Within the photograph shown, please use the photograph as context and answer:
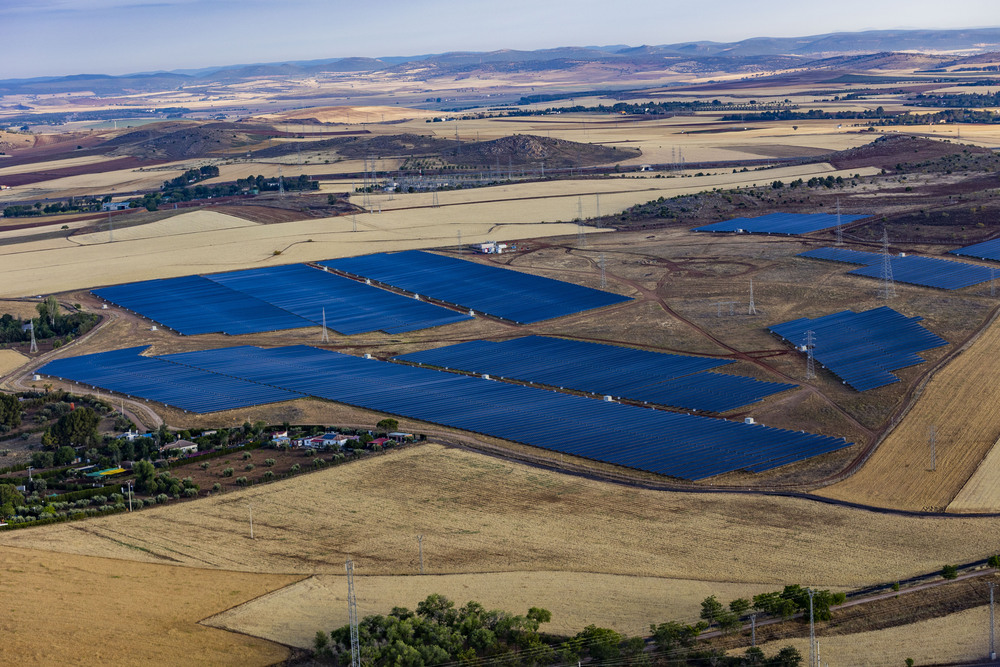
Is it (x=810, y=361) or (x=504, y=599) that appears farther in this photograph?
(x=810, y=361)

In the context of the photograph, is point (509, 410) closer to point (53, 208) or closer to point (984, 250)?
point (984, 250)

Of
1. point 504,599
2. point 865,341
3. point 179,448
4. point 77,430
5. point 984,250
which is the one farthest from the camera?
point 984,250

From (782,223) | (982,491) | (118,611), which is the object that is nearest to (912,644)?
(982,491)

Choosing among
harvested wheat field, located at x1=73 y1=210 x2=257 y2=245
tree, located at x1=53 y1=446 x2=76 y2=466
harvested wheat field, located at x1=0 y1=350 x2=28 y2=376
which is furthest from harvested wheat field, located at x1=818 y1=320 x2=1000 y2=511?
harvested wheat field, located at x1=73 y1=210 x2=257 y2=245

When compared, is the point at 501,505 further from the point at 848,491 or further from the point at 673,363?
the point at 673,363

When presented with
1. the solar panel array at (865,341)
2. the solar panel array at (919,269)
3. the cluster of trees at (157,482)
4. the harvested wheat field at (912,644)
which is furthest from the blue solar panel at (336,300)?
the harvested wheat field at (912,644)

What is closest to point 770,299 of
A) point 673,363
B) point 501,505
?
point 673,363
